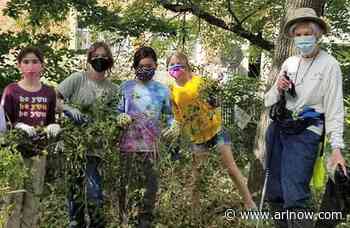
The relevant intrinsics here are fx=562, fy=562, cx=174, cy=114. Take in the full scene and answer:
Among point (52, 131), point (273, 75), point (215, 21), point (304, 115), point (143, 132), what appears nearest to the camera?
point (304, 115)

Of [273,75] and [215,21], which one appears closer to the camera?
[273,75]

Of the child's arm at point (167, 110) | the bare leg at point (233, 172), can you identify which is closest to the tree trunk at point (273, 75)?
the bare leg at point (233, 172)

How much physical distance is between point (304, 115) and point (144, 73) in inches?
53.8

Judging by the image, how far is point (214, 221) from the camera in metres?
4.86

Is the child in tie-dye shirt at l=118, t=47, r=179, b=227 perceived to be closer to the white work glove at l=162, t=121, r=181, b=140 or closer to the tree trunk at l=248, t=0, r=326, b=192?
the white work glove at l=162, t=121, r=181, b=140

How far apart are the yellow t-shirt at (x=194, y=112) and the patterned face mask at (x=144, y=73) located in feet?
1.30

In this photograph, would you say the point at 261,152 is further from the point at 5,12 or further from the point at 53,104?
the point at 5,12

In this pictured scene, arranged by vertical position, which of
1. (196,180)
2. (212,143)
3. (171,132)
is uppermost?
(171,132)

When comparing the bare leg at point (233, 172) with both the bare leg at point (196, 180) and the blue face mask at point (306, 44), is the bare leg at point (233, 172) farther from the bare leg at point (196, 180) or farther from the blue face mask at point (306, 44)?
the blue face mask at point (306, 44)

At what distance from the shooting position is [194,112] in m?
4.74

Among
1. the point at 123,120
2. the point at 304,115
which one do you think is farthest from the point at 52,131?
the point at 304,115

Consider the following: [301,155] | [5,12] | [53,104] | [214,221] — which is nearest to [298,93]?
[301,155]

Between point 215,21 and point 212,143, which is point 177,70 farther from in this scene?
point 215,21

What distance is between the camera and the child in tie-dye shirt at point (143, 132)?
4.41m
